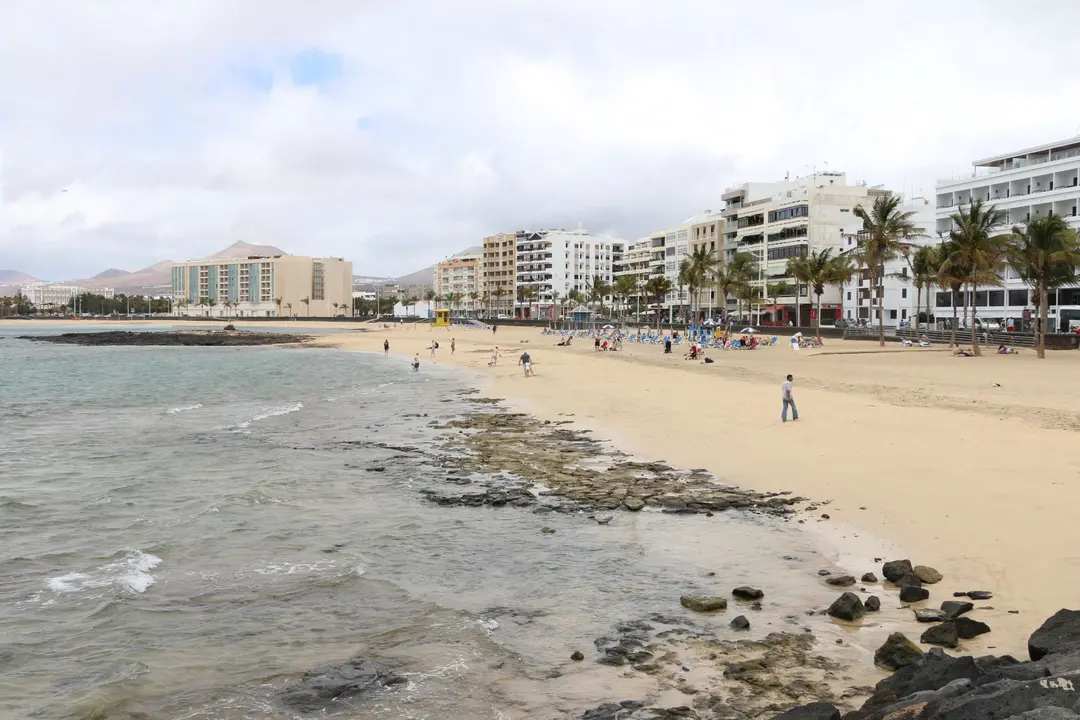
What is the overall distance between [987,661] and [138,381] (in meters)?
46.8

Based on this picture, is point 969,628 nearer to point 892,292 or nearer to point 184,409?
point 184,409

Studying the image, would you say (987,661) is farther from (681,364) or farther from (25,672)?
(681,364)

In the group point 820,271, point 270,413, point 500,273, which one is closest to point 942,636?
point 270,413

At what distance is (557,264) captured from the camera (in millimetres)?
167000

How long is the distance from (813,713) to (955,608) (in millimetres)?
3175

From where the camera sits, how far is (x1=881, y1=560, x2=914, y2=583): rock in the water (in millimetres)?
8984

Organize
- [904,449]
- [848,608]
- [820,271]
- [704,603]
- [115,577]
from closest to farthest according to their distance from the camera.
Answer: [848,608], [704,603], [115,577], [904,449], [820,271]

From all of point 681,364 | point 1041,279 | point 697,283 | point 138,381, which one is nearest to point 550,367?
point 681,364

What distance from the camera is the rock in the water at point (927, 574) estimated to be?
887cm

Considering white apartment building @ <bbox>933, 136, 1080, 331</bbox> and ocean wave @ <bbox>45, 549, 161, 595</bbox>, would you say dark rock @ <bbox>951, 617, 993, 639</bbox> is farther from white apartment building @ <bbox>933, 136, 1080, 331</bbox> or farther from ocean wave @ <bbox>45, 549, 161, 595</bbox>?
white apartment building @ <bbox>933, 136, 1080, 331</bbox>

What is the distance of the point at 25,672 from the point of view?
761cm

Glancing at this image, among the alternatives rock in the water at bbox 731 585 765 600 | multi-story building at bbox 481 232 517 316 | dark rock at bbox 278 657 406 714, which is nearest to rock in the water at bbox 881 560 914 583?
→ rock in the water at bbox 731 585 765 600

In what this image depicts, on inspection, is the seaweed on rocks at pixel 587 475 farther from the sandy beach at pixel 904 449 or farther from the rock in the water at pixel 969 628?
the rock in the water at pixel 969 628

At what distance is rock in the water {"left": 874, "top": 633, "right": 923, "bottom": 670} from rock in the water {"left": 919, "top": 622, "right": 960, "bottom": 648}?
1.01ft
